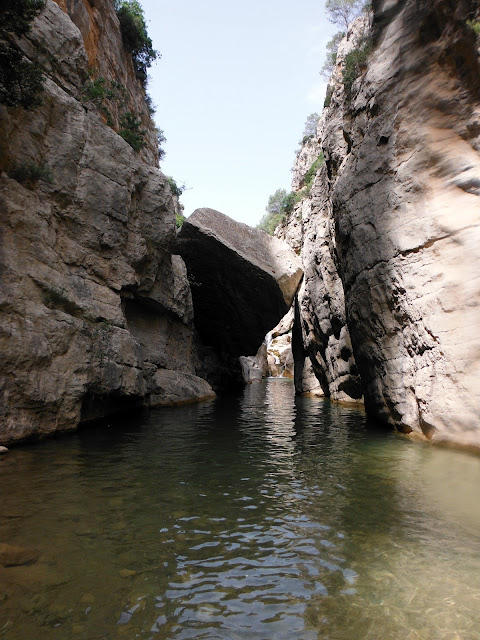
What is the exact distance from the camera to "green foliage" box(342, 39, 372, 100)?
14.1 meters

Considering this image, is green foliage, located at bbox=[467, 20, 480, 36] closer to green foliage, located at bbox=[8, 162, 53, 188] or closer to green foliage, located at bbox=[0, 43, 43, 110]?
green foliage, located at bbox=[0, 43, 43, 110]

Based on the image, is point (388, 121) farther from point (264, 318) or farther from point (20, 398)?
point (264, 318)

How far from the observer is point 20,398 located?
316 inches

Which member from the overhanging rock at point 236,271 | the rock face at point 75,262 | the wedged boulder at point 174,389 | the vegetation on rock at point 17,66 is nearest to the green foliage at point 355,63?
the overhanging rock at point 236,271

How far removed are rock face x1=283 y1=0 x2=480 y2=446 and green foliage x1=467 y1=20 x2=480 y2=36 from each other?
0.51 feet

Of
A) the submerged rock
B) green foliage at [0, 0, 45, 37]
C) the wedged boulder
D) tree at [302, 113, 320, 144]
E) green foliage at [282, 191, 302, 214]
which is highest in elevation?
tree at [302, 113, 320, 144]

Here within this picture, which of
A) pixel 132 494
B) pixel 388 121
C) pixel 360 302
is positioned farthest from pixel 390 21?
pixel 132 494

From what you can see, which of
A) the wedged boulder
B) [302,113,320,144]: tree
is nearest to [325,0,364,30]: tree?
[302,113,320,144]: tree

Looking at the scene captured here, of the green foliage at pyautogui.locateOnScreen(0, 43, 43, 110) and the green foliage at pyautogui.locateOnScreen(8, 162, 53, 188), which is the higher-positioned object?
the green foliage at pyautogui.locateOnScreen(0, 43, 43, 110)

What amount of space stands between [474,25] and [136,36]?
1879 centimetres

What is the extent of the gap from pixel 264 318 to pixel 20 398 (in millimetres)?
15823

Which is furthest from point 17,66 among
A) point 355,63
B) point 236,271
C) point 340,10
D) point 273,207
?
point 273,207

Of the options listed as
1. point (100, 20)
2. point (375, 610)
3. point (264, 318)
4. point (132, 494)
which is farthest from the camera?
point (264, 318)

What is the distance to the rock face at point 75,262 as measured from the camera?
8516 millimetres
